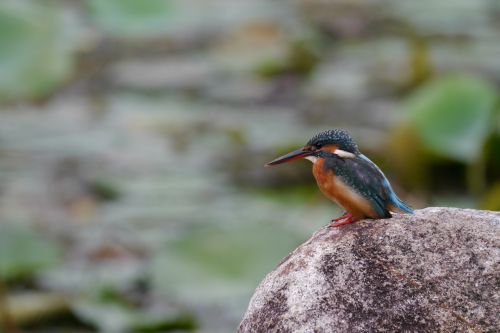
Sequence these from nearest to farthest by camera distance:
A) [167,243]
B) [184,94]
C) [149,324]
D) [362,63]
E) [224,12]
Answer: [149,324] < [167,243] < [184,94] < [362,63] < [224,12]

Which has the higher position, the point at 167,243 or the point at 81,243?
the point at 81,243

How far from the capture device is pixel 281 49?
10.5 metres

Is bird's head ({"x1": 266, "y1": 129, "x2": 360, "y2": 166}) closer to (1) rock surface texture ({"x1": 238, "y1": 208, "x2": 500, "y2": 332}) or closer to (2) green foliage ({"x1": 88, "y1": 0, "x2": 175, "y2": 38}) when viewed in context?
(1) rock surface texture ({"x1": 238, "y1": 208, "x2": 500, "y2": 332})

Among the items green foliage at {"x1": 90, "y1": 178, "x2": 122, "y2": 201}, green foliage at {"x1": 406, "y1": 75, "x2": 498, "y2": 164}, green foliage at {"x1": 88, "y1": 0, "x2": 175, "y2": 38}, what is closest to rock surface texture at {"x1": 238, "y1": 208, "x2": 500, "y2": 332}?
green foliage at {"x1": 406, "y1": 75, "x2": 498, "y2": 164}

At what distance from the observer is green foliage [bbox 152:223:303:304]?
5988 mm

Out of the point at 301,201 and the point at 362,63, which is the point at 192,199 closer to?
the point at 301,201

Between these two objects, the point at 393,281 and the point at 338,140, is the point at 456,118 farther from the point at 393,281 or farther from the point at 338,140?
the point at 393,281

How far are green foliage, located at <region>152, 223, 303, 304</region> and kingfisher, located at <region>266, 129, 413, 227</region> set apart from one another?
2659 millimetres

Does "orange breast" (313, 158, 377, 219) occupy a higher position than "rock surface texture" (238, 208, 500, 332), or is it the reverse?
"orange breast" (313, 158, 377, 219)

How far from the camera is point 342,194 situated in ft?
10.6

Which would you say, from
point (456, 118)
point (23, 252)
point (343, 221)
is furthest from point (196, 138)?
point (343, 221)

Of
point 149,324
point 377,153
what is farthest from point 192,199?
point 149,324

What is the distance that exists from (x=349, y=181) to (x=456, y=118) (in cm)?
420

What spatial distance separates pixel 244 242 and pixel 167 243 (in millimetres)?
473
